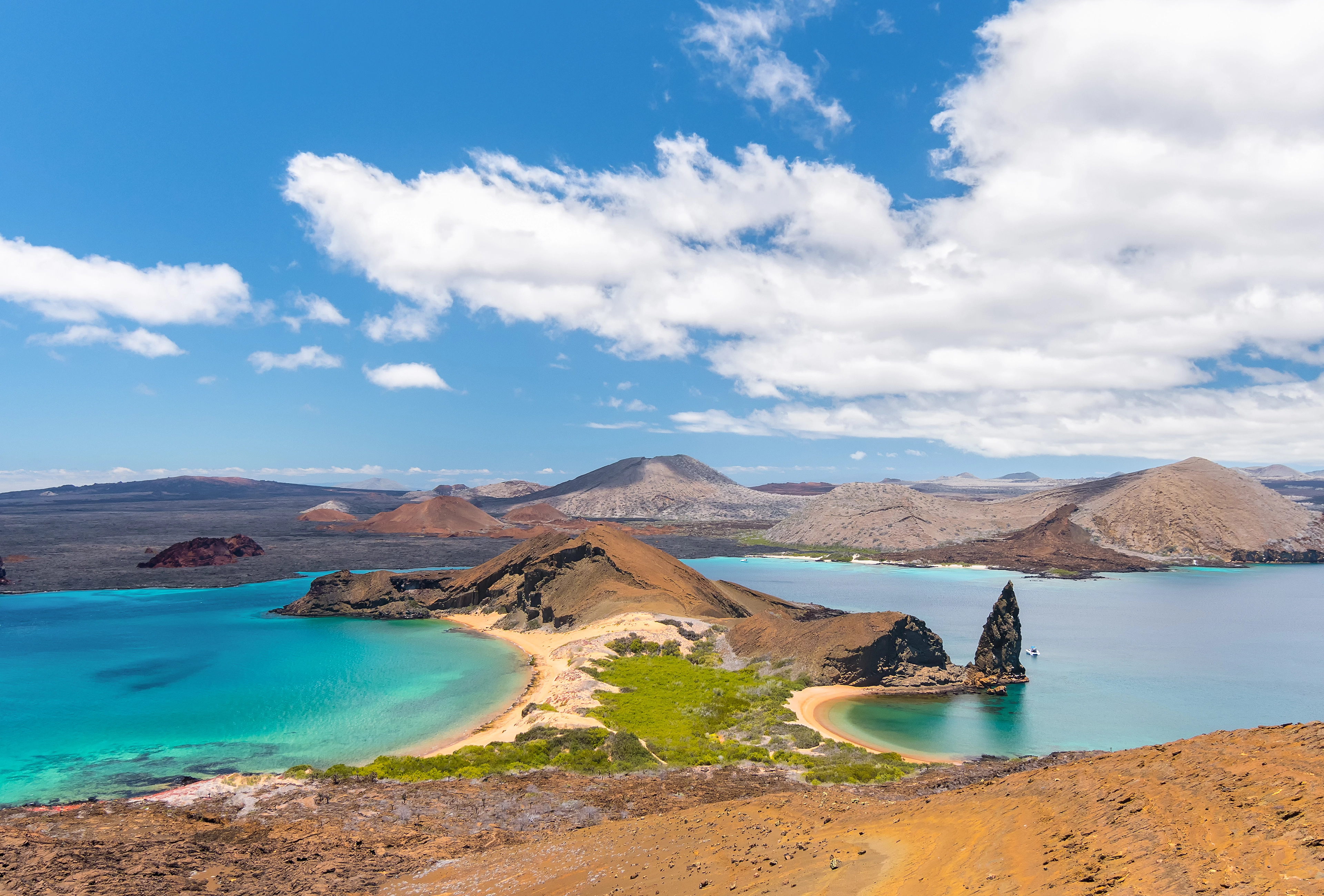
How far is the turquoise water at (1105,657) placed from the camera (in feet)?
122

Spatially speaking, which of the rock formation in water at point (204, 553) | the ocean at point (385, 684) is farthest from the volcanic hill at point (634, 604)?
the rock formation in water at point (204, 553)

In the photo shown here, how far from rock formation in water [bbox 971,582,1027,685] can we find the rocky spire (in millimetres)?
26

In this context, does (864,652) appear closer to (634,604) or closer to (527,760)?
(634,604)

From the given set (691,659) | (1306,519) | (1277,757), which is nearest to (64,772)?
(691,659)

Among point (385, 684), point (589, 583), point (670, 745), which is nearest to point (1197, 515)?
point (589, 583)

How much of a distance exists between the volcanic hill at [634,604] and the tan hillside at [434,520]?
93311 millimetres

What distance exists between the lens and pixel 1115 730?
3709 centimetres

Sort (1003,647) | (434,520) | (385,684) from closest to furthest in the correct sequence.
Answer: (385,684) → (1003,647) → (434,520)

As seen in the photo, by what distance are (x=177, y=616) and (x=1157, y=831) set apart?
91394mm

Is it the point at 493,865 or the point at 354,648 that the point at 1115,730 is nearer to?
the point at 493,865

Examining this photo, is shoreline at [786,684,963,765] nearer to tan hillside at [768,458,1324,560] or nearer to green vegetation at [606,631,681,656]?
green vegetation at [606,631,681,656]

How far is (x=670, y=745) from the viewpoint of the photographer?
31.5m

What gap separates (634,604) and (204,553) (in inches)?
3756

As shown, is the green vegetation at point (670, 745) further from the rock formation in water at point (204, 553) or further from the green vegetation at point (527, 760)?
the rock formation in water at point (204, 553)
